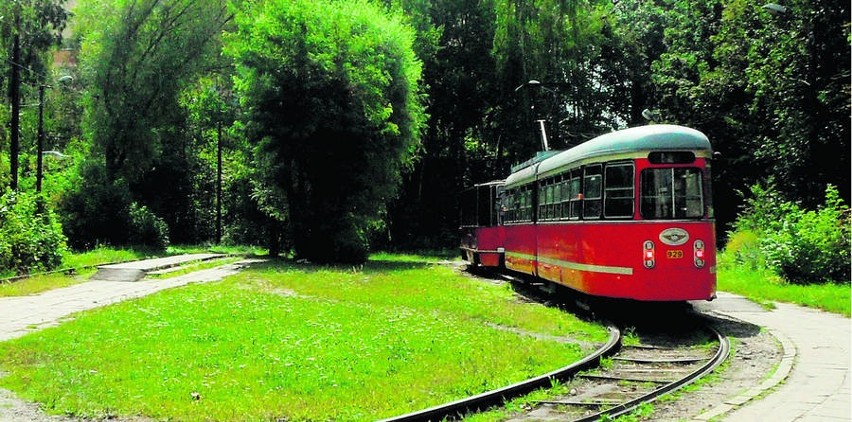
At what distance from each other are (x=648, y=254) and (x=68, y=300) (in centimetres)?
1326

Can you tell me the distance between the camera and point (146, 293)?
19.9m

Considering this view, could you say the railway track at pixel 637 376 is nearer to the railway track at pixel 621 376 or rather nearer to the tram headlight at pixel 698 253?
the railway track at pixel 621 376

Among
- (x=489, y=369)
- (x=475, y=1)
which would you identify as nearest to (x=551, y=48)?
(x=475, y=1)

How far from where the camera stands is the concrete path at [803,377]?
7707mm

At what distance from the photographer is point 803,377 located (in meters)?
9.58

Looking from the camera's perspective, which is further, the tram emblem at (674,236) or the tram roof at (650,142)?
the tram roof at (650,142)

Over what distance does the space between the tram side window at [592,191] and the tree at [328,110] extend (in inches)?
757

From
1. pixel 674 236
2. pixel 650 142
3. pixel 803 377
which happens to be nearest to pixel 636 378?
pixel 803 377

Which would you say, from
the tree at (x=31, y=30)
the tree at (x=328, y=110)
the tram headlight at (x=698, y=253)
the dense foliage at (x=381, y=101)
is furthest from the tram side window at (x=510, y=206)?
the tree at (x=31, y=30)

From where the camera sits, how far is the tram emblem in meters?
13.0

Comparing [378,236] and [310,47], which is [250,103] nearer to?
[310,47]

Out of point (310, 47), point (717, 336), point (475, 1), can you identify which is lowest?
point (717, 336)

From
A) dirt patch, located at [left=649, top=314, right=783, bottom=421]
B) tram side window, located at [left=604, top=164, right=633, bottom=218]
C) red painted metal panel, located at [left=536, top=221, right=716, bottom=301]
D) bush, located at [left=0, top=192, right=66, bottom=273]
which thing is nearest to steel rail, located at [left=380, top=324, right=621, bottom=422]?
dirt patch, located at [left=649, top=314, right=783, bottom=421]

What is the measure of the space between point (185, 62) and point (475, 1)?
1850 cm
